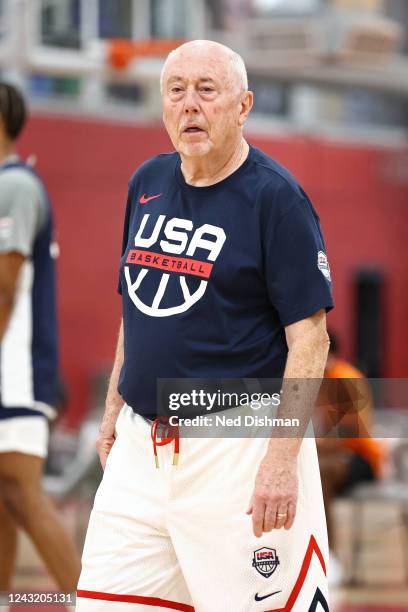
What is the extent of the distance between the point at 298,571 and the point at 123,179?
11.7 m

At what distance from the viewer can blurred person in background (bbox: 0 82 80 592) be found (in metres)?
4.17

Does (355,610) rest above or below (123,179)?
below

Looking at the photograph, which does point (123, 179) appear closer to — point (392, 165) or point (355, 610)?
point (392, 165)

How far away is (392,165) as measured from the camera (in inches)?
705

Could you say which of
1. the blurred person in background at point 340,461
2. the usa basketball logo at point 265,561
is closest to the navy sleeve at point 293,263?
the usa basketball logo at point 265,561

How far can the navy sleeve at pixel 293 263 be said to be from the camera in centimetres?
285

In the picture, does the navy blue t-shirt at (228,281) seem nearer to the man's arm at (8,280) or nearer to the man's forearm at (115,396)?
the man's forearm at (115,396)

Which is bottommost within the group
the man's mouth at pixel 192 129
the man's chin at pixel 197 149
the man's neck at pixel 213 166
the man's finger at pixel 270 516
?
the man's finger at pixel 270 516

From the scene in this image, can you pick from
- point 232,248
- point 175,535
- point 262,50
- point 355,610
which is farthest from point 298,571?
point 262,50

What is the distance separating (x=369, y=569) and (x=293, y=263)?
16.3 feet

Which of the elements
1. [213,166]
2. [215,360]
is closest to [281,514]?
[215,360]

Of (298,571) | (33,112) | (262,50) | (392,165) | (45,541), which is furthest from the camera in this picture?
(392,165)

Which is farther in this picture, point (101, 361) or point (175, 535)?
point (101, 361)

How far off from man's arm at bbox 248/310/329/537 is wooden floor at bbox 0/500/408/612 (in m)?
1.71
